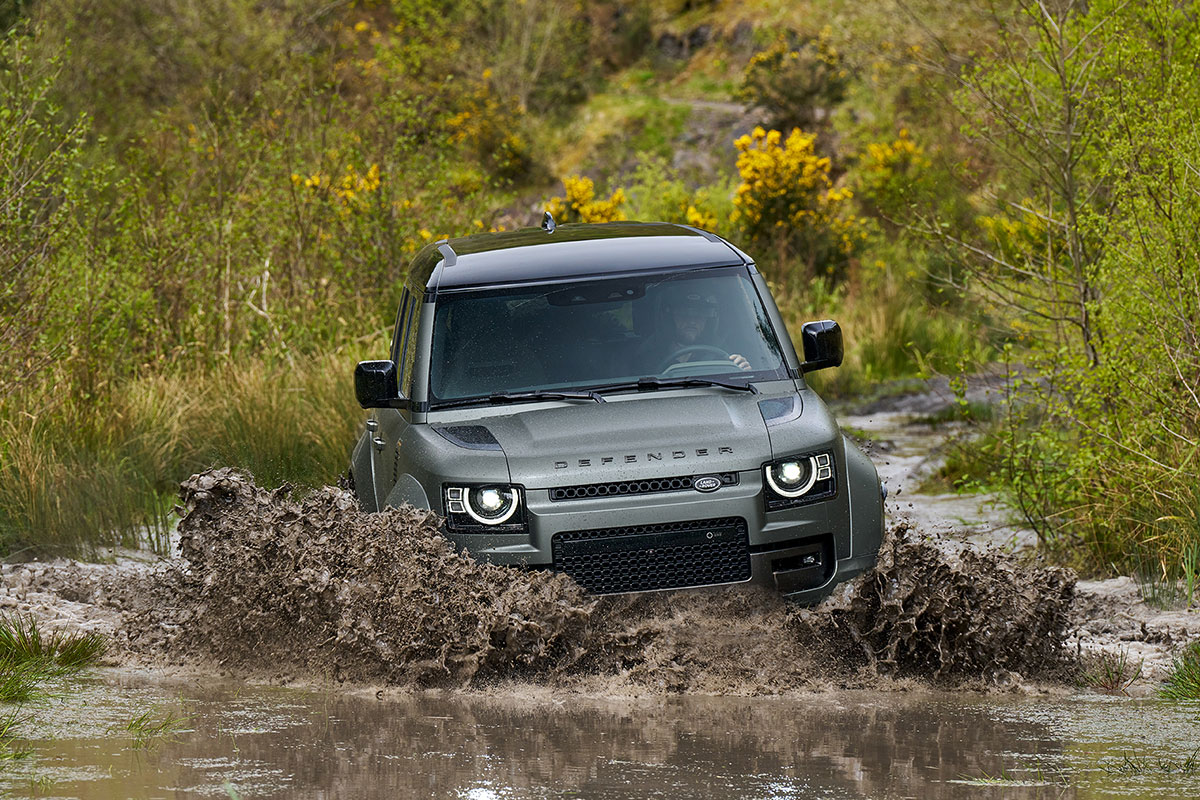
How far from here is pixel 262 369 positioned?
42.3ft

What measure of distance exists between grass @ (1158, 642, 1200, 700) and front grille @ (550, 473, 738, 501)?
182 cm

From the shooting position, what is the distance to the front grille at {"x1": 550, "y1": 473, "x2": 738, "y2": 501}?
612cm

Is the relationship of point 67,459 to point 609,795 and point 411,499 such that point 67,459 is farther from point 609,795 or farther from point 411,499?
point 609,795

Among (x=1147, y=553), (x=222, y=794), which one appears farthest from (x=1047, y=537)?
(x=222, y=794)

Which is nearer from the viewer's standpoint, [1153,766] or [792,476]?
[1153,766]

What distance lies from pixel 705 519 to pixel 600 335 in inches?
53.3

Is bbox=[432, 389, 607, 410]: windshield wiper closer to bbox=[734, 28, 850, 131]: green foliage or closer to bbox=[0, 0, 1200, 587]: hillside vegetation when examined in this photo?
bbox=[0, 0, 1200, 587]: hillside vegetation

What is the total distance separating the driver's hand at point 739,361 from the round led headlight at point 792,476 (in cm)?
90

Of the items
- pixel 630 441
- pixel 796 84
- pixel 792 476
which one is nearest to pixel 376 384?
pixel 630 441

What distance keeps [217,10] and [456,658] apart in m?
30.2

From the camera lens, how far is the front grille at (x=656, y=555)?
6109 mm

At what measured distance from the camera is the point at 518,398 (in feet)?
22.4

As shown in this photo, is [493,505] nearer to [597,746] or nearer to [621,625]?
[621,625]

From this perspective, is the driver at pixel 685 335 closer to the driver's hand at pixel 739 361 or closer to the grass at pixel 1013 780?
the driver's hand at pixel 739 361
